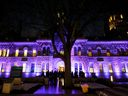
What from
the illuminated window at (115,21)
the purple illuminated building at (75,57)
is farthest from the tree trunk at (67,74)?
the illuminated window at (115,21)

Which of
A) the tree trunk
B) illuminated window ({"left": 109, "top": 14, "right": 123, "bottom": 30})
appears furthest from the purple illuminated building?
illuminated window ({"left": 109, "top": 14, "right": 123, "bottom": 30})

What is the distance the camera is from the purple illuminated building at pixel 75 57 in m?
38.5

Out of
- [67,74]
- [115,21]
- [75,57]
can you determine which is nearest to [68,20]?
[67,74]

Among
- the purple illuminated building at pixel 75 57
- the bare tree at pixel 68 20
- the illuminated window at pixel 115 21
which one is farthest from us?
the illuminated window at pixel 115 21

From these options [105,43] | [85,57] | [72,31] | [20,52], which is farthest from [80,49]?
[72,31]

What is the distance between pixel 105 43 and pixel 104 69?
22.7 feet

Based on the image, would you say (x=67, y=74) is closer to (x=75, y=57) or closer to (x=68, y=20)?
(x=68, y=20)

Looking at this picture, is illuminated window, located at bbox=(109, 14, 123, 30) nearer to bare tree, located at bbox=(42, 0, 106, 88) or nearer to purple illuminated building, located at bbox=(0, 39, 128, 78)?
purple illuminated building, located at bbox=(0, 39, 128, 78)

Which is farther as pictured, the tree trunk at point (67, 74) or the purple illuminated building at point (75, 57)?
the purple illuminated building at point (75, 57)

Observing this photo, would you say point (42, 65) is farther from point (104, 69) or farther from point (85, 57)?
point (104, 69)

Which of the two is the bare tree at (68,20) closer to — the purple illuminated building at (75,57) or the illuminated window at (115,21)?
the purple illuminated building at (75,57)

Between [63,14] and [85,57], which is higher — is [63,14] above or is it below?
above

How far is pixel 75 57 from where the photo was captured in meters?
38.8

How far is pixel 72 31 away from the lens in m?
16.8
